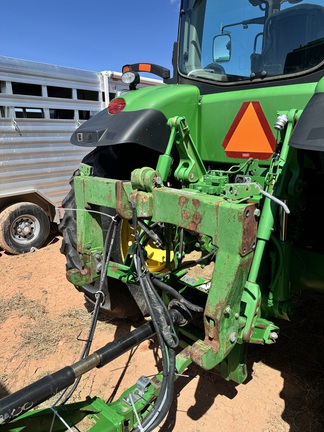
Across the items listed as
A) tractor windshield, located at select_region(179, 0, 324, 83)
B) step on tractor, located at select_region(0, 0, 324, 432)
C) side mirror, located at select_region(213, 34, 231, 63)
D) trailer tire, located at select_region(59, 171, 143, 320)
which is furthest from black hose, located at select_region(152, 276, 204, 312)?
side mirror, located at select_region(213, 34, 231, 63)

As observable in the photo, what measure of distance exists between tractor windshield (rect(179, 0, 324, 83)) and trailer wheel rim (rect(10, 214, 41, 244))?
2.83m

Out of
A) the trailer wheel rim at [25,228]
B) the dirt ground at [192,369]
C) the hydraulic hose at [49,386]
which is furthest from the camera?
the trailer wheel rim at [25,228]

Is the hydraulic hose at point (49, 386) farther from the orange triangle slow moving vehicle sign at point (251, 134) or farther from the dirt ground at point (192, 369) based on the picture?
the orange triangle slow moving vehicle sign at point (251, 134)

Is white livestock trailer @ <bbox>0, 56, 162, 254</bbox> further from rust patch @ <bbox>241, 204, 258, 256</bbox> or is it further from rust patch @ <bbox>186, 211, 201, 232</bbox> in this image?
rust patch @ <bbox>241, 204, 258, 256</bbox>

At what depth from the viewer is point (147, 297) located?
4.78 feet

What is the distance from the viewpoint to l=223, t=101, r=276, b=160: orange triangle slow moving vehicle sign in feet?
6.37

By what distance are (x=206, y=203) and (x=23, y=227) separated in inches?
142

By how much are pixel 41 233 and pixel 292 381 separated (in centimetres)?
347

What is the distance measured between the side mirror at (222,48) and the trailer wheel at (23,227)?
118 inches

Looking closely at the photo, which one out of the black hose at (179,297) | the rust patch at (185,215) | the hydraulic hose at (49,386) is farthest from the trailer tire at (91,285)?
the rust patch at (185,215)

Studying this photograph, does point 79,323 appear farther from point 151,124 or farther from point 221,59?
point 221,59

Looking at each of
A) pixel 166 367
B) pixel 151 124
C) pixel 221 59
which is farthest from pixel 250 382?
pixel 221 59

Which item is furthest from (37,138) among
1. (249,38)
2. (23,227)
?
(249,38)

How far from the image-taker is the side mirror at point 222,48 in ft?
7.56
